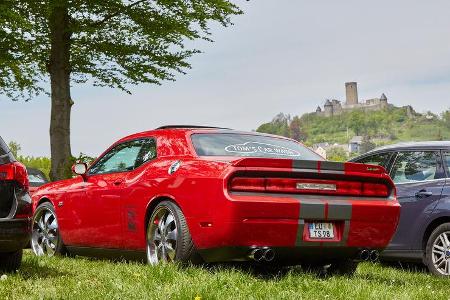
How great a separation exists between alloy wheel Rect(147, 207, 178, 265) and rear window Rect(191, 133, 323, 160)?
71 cm

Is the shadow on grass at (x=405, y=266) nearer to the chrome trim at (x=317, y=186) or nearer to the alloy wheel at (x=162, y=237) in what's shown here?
the chrome trim at (x=317, y=186)

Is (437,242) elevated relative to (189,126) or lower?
lower

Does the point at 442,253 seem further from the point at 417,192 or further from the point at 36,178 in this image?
the point at 36,178

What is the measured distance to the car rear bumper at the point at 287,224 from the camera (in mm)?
6559

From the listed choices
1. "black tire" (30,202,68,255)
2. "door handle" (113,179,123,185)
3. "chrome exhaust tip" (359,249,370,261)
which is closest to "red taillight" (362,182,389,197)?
"chrome exhaust tip" (359,249,370,261)

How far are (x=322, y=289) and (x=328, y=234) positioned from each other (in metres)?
0.96

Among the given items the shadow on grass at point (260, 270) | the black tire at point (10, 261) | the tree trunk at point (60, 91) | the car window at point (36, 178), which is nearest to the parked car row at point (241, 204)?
the shadow on grass at point (260, 270)

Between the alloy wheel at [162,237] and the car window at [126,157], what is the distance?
809mm

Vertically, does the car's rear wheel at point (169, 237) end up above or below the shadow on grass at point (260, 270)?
above

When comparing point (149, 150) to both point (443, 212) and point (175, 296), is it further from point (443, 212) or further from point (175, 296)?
point (443, 212)

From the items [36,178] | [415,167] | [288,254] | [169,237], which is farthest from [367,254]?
[36,178]

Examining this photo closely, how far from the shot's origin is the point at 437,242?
9117 mm

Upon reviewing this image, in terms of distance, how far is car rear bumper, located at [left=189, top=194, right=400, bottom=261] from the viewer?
21.5 ft

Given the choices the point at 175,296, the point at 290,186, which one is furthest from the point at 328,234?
the point at 175,296
